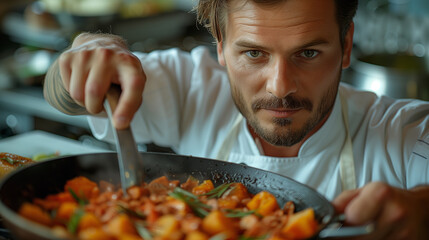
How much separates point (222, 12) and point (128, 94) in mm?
681

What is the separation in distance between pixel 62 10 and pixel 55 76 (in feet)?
8.82

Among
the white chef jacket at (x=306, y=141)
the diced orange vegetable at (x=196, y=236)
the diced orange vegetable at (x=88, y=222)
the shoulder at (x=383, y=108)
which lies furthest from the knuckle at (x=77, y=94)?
the shoulder at (x=383, y=108)

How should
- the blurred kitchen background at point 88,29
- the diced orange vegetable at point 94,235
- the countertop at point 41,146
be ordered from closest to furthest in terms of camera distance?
1. the diced orange vegetable at point 94,235
2. the countertop at point 41,146
3. the blurred kitchen background at point 88,29

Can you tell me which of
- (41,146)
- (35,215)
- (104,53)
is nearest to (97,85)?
(104,53)

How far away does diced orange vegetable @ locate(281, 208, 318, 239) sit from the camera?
82 cm

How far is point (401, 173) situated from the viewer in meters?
1.65

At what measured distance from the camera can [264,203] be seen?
3.22ft

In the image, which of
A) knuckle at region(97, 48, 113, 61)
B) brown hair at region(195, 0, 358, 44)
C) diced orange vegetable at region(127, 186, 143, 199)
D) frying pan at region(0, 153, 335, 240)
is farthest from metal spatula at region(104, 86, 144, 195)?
brown hair at region(195, 0, 358, 44)

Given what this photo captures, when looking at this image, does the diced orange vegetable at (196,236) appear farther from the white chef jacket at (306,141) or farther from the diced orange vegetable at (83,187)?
the white chef jacket at (306,141)

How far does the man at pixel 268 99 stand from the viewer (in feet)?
3.91

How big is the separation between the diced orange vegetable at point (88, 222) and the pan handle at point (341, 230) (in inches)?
15.0

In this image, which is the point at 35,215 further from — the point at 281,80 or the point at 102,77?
the point at 281,80

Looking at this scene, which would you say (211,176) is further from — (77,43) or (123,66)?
(77,43)

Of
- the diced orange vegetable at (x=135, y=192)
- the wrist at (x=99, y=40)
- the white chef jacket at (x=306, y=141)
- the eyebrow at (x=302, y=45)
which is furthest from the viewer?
the white chef jacket at (x=306, y=141)
